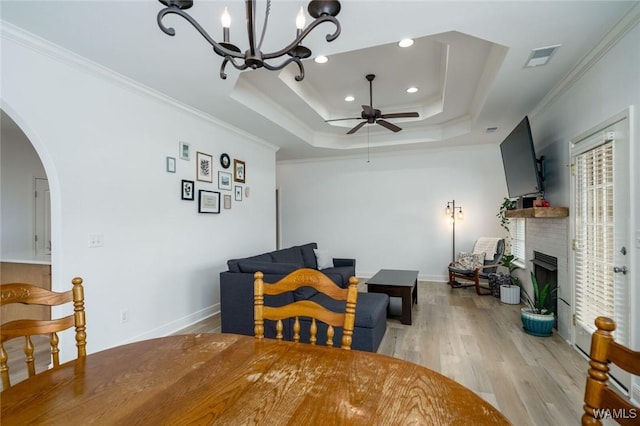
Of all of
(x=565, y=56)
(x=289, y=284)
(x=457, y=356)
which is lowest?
(x=457, y=356)

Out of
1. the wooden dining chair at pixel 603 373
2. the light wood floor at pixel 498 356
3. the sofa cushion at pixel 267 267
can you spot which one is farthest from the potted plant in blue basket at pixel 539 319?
the wooden dining chair at pixel 603 373

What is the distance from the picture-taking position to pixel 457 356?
9.62 ft

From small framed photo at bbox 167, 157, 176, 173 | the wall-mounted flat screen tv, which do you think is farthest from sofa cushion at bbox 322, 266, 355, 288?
the wall-mounted flat screen tv

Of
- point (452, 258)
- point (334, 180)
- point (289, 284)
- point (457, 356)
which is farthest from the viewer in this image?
point (334, 180)

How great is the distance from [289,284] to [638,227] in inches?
92.7

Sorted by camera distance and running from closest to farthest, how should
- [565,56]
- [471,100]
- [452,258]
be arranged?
[565,56], [471,100], [452,258]

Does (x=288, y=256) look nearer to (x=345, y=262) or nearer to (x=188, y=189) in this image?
(x=345, y=262)

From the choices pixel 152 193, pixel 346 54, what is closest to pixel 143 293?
pixel 152 193

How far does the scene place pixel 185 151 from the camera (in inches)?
156

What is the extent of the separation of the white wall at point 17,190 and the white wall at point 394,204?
4.55 metres

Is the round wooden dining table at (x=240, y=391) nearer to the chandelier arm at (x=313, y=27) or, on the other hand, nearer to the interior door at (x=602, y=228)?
the chandelier arm at (x=313, y=27)

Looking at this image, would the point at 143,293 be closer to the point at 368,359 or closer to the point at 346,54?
the point at 368,359

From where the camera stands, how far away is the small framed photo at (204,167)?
416cm

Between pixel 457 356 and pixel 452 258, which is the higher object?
pixel 452 258
